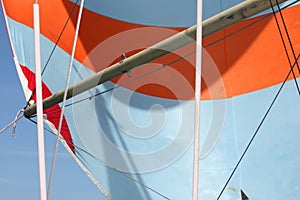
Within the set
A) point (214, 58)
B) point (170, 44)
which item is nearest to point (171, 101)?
point (214, 58)

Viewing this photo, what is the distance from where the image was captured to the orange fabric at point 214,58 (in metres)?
2.79

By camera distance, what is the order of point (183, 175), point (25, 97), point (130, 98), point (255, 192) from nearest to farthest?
1. point (255, 192)
2. point (183, 175)
3. point (130, 98)
4. point (25, 97)

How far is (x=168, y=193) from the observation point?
9.44 feet

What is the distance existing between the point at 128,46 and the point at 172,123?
737 millimetres

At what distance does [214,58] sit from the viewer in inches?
118

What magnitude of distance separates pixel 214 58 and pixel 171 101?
1.46ft

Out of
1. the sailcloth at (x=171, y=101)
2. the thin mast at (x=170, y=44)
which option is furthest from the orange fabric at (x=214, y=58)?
the thin mast at (x=170, y=44)

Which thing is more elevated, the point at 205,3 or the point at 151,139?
the point at 205,3

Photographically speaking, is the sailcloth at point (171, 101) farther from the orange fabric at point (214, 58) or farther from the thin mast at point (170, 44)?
the thin mast at point (170, 44)

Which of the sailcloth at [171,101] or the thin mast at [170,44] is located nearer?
the thin mast at [170,44]

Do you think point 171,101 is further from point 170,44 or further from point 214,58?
point 170,44

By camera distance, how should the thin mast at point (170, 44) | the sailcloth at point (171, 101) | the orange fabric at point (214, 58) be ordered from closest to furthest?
the thin mast at point (170, 44) < the sailcloth at point (171, 101) < the orange fabric at point (214, 58)

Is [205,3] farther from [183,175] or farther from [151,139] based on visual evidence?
[183,175]

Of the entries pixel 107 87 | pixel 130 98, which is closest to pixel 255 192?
pixel 130 98
